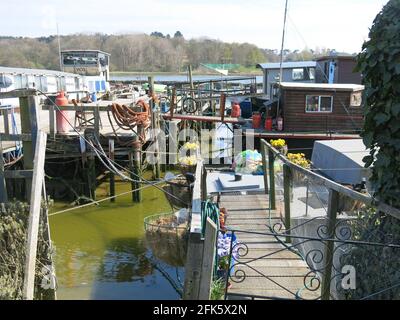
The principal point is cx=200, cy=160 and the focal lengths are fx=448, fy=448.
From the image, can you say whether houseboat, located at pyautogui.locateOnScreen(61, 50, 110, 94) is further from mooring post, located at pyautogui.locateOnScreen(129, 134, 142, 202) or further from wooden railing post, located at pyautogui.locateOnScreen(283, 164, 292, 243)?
wooden railing post, located at pyautogui.locateOnScreen(283, 164, 292, 243)

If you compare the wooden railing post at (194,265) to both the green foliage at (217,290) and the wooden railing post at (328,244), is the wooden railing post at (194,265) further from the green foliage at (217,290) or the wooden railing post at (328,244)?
the wooden railing post at (328,244)

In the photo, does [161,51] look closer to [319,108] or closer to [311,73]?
[311,73]

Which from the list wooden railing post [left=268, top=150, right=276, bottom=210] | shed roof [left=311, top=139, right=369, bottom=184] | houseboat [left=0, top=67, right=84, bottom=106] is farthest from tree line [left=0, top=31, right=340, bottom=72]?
wooden railing post [left=268, top=150, right=276, bottom=210]

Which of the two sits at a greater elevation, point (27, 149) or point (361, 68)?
point (361, 68)

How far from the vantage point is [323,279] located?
4359 millimetres

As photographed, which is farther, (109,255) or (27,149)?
(109,255)

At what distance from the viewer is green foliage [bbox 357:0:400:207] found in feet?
10.8

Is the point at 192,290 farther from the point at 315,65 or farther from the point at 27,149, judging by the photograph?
the point at 315,65

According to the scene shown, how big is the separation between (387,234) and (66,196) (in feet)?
42.1

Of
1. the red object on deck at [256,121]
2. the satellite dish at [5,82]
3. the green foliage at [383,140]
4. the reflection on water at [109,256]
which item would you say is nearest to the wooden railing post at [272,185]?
the reflection on water at [109,256]

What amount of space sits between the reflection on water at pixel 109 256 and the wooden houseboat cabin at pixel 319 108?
22.3ft

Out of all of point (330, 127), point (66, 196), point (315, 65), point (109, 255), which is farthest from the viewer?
point (315, 65)

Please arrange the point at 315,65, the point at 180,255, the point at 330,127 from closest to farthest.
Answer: the point at 180,255
the point at 330,127
the point at 315,65
